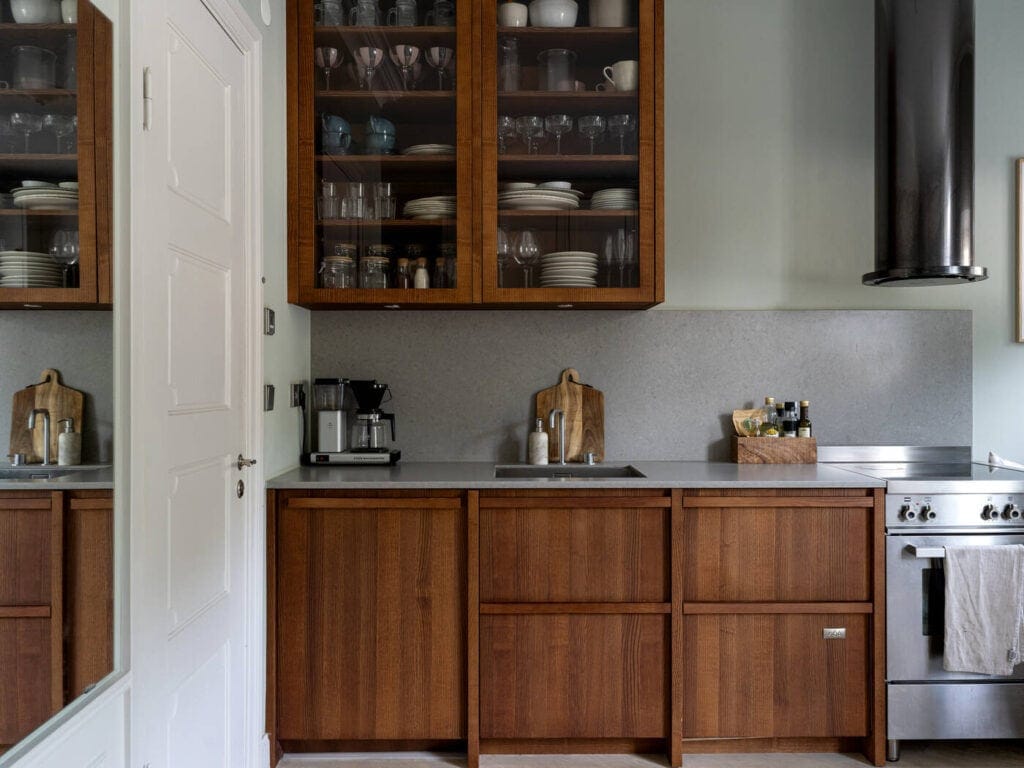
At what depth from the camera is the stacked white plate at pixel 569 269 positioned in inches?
101

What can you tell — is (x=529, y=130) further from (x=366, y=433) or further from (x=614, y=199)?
(x=366, y=433)

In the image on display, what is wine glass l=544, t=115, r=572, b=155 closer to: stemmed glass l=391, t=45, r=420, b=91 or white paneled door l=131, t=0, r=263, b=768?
stemmed glass l=391, t=45, r=420, b=91

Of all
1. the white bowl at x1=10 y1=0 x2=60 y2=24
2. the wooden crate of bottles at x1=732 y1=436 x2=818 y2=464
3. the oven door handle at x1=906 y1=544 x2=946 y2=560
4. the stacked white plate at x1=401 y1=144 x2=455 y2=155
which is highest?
the stacked white plate at x1=401 y1=144 x2=455 y2=155

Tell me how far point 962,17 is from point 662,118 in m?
1.19

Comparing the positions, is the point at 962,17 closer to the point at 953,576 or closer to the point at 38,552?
the point at 953,576

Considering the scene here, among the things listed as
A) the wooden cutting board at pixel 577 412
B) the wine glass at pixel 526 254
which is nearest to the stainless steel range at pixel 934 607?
the wooden cutting board at pixel 577 412

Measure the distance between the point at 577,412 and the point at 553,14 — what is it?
1.49 metres

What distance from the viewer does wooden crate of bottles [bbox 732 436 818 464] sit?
2791 millimetres

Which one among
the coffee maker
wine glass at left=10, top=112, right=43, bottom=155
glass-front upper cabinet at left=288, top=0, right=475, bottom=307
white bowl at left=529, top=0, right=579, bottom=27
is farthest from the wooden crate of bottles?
wine glass at left=10, top=112, right=43, bottom=155

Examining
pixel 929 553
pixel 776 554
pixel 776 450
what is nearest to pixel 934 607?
pixel 929 553

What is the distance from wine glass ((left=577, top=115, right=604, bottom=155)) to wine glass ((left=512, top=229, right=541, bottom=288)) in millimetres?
378

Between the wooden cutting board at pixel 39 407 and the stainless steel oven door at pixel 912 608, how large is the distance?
2313mm

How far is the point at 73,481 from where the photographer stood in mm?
1204

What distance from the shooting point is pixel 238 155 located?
2.05m
